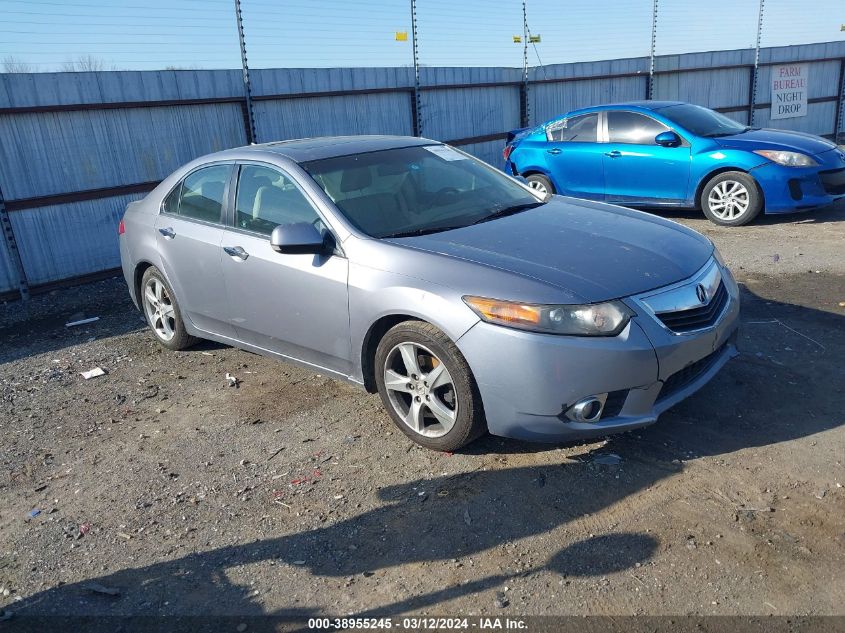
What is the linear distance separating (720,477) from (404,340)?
1.70 meters

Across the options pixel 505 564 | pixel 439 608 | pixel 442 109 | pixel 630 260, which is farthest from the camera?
pixel 442 109

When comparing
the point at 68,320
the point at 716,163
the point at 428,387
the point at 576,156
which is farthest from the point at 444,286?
the point at 576,156

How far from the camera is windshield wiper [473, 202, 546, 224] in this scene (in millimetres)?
4508

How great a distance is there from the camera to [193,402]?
16.5 feet

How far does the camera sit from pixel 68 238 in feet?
27.6

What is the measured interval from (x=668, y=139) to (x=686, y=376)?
6406 mm

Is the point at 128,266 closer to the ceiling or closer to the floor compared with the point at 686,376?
closer to the ceiling

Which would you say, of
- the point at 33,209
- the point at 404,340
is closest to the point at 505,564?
the point at 404,340

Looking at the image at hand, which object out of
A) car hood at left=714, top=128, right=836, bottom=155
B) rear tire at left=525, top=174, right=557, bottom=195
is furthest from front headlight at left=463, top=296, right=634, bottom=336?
rear tire at left=525, top=174, right=557, bottom=195

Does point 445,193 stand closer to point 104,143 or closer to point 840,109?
point 104,143

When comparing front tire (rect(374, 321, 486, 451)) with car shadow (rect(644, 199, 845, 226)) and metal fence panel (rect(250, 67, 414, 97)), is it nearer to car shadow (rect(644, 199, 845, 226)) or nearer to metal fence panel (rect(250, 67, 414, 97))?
car shadow (rect(644, 199, 845, 226))

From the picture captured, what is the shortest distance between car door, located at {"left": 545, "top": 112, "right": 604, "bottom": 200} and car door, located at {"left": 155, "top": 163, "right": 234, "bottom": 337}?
6235mm

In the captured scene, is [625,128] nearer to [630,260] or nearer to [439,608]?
[630,260]

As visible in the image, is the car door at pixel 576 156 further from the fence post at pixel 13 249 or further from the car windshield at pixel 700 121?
the fence post at pixel 13 249
